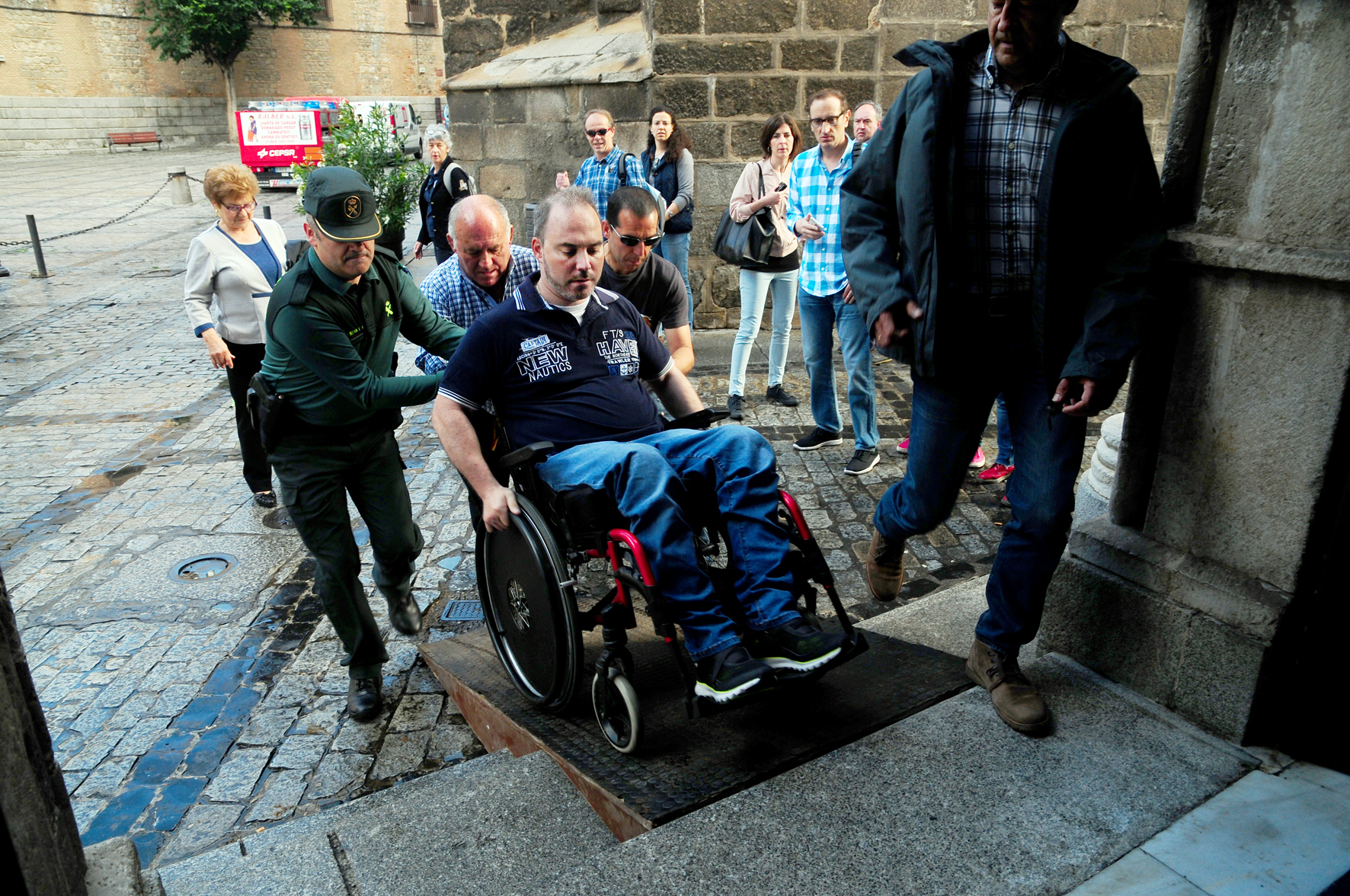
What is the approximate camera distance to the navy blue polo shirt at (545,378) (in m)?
3.04

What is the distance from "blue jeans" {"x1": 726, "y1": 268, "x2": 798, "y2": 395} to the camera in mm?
6492

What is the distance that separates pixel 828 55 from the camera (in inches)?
306

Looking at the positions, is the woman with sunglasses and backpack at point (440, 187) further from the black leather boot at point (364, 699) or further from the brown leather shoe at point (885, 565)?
the brown leather shoe at point (885, 565)

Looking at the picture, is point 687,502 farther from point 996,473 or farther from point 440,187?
point 440,187

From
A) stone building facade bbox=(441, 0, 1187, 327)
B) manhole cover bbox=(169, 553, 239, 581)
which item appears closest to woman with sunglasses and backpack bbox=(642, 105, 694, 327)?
stone building facade bbox=(441, 0, 1187, 327)

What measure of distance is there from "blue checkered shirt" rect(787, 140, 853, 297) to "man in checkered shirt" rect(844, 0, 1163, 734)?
303 cm

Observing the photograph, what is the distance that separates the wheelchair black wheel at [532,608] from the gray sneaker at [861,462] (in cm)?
270

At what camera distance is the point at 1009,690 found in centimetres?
243

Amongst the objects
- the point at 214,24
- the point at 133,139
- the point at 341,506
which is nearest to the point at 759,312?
the point at 341,506

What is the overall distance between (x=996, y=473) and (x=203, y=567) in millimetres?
4113

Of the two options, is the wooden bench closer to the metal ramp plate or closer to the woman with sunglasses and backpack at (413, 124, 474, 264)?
A: the woman with sunglasses and backpack at (413, 124, 474, 264)

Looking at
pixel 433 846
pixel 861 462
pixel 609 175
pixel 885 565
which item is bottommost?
pixel 861 462

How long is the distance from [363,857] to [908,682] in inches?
58.1

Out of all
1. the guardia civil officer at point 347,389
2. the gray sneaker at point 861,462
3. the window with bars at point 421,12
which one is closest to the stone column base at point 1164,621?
the guardia civil officer at point 347,389
